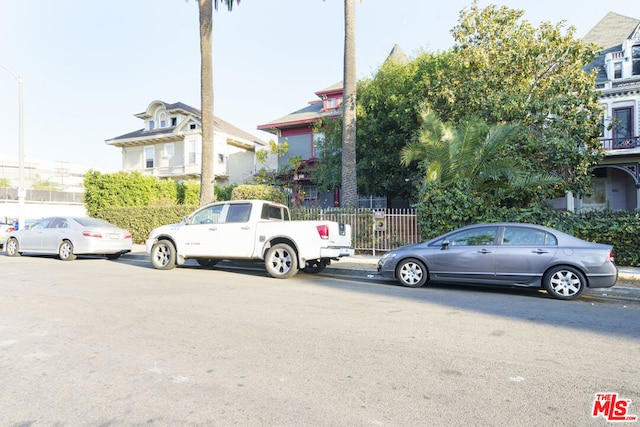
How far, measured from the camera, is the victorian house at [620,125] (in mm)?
20828

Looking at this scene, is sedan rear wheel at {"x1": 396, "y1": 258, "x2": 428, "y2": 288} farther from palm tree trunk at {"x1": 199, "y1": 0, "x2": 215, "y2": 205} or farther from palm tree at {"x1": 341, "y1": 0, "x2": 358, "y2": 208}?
palm tree trunk at {"x1": 199, "y1": 0, "x2": 215, "y2": 205}

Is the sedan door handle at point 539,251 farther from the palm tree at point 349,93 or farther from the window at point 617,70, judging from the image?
the window at point 617,70

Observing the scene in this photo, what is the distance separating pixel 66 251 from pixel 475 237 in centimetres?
1233

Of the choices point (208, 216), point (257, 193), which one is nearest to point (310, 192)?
point (257, 193)

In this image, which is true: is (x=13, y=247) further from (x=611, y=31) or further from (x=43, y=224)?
(x=611, y=31)

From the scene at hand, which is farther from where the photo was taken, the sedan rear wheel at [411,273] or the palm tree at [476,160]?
the palm tree at [476,160]

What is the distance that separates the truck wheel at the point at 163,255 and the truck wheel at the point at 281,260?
9.25ft

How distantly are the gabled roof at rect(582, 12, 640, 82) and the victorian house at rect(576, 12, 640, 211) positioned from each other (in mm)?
48

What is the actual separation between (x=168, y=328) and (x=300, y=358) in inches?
78.1

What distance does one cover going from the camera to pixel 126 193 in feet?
68.1

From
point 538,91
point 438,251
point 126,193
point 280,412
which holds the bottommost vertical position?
point 280,412

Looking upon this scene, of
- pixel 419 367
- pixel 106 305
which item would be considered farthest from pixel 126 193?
pixel 419 367

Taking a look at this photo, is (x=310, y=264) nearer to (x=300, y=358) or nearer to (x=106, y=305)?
(x=106, y=305)

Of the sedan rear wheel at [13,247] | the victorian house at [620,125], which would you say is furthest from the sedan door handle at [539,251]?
the sedan rear wheel at [13,247]
